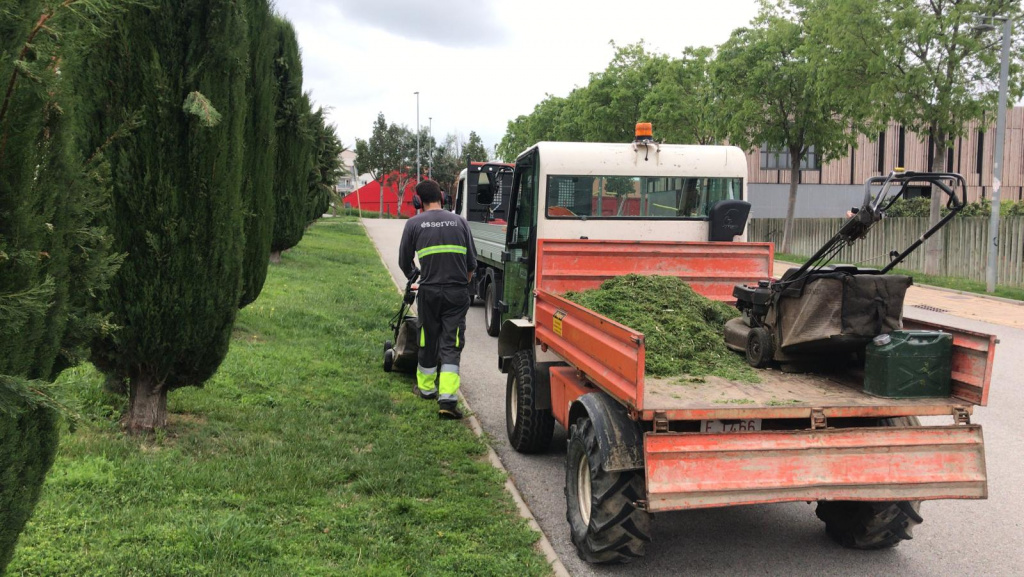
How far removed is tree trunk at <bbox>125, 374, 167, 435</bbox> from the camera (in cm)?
539

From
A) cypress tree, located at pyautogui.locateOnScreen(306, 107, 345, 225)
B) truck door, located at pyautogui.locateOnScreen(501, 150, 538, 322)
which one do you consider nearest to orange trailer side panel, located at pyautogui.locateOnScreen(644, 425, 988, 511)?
truck door, located at pyautogui.locateOnScreen(501, 150, 538, 322)

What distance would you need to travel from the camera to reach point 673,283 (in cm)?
611

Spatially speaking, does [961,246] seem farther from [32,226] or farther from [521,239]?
[32,226]

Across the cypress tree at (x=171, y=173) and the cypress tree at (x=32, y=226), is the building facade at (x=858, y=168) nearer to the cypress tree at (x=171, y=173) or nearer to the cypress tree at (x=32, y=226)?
the cypress tree at (x=171, y=173)

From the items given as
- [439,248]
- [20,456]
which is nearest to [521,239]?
[439,248]

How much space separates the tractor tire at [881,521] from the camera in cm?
443

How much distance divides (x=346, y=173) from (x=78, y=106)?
2177cm

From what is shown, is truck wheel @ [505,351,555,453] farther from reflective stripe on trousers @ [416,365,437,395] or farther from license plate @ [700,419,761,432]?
license plate @ [700,419,761,432]

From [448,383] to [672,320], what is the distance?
225cm

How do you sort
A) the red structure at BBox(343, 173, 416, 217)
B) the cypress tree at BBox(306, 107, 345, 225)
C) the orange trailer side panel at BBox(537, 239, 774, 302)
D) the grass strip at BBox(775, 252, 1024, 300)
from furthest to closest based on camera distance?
1. the red structure at BBox(343, 173, 416, 217)
2. the cypress tree at BBox(306, 107, 345, 225)
3. the grass strip at BBox(775, 252, 1024, 300)
4. the orange trailer side panel at BBox(537, 239, 774, 302)

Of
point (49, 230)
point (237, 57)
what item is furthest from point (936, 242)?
point (49, 230)

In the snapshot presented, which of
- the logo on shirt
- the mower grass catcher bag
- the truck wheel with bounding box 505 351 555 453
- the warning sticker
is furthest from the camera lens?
the logo on shirt

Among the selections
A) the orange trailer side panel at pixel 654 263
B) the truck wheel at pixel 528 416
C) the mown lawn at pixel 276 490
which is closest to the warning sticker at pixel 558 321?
the truck wheel at pixel 528 416

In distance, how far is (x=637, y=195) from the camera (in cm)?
891
